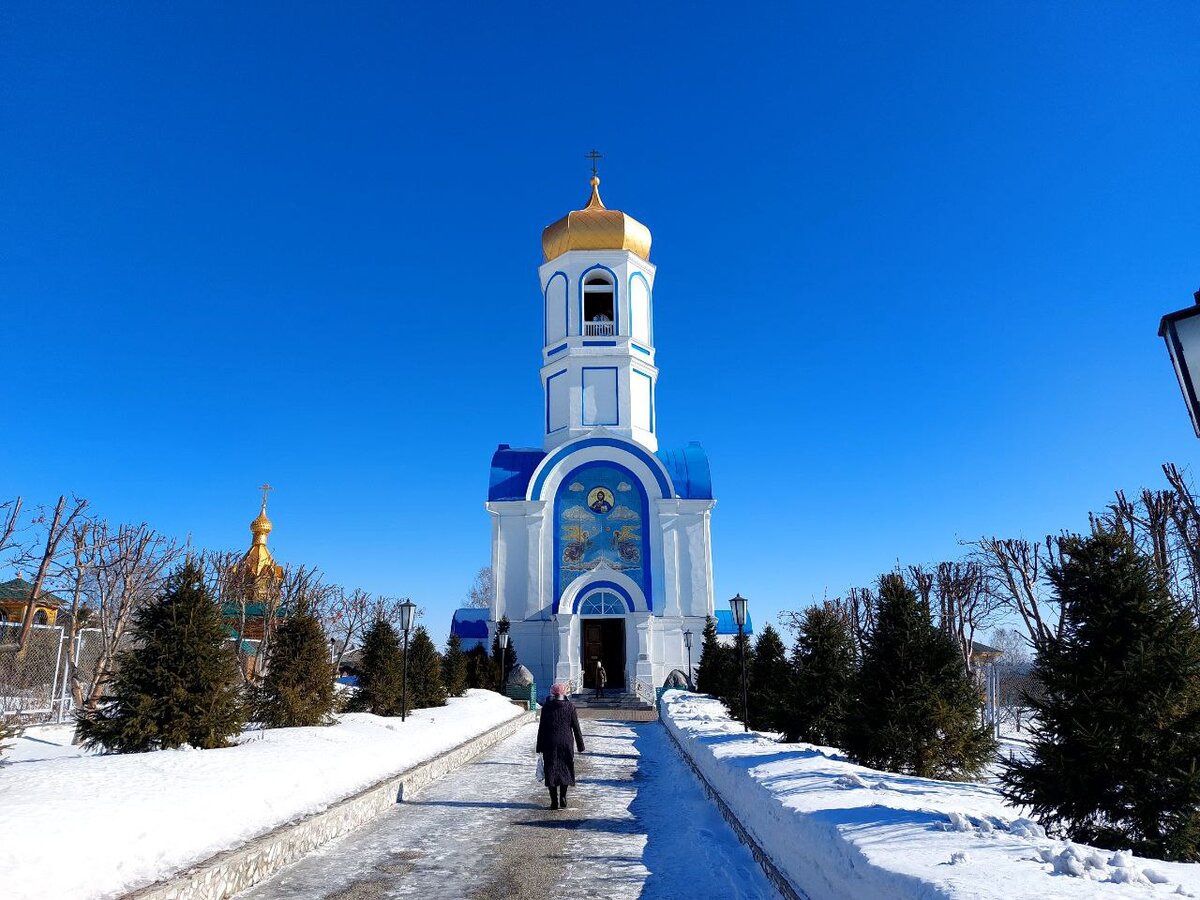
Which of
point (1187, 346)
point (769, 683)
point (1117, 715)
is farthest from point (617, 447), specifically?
point (1187, 346)

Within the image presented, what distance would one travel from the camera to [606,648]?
2916cm

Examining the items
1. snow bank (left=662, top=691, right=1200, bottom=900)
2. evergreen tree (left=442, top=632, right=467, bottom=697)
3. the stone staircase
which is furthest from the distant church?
snow bank (left=662, top=691, right=1200, bottom=900)

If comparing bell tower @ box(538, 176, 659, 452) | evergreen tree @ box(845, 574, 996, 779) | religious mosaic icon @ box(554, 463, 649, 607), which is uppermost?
bell tower @ box(538, 176, 659, 452)

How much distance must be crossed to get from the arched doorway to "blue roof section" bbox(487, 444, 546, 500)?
15.2 ft

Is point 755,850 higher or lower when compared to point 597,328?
lower

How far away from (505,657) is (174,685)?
1846cm

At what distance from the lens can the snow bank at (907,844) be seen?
3.30 m

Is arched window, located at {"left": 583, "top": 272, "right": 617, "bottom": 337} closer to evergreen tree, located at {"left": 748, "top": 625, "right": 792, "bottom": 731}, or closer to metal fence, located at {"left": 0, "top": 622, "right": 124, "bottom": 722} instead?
evergreen tree, located at {"left": 748, "top": 625, "right": 792, "bottom": 731}

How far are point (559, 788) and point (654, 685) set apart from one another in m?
18.9

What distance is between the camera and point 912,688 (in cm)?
886

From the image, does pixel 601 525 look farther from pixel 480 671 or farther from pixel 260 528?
pixel 260 528

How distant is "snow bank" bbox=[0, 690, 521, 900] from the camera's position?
424cm

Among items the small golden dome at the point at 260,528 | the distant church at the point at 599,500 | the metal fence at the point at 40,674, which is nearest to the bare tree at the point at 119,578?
the metal fence at the point at 40,674

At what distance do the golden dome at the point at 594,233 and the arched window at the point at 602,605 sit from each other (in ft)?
42.8
